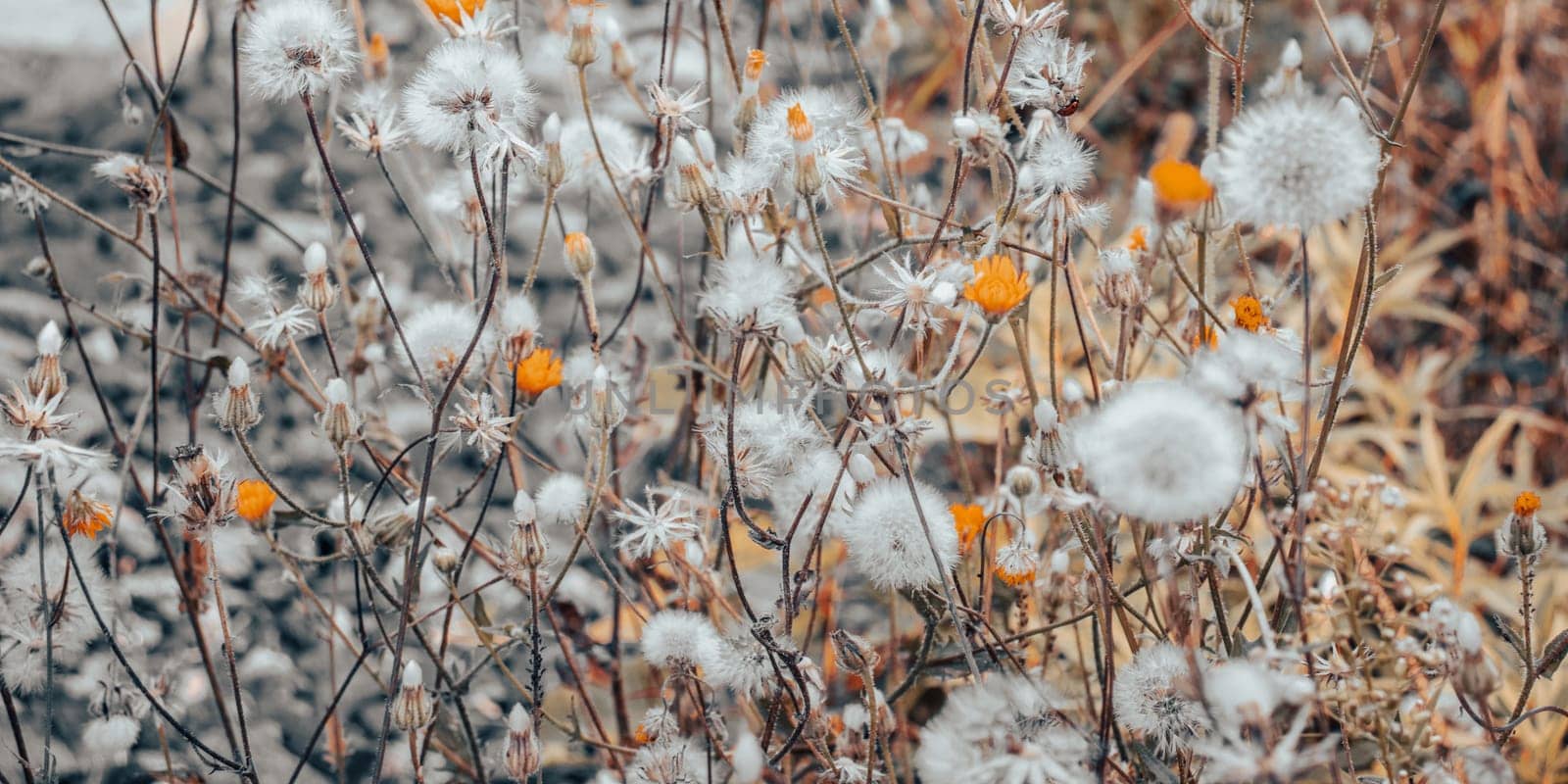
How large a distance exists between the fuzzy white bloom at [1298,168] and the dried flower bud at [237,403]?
0.58 meters

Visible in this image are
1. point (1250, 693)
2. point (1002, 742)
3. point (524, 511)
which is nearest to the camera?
point (1250, 693)

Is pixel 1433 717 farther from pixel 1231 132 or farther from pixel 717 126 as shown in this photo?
pixel 717 126

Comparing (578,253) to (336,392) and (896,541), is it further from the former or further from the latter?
(896,541)

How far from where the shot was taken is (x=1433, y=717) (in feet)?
2.01

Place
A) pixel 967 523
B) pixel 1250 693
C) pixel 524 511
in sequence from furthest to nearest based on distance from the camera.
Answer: pixel 967 523
pixel 524 511
pixel 1250 693

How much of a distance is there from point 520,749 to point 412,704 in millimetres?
75

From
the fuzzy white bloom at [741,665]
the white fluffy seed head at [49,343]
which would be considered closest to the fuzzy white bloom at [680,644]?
the fuzzy white bloom at [741,665]

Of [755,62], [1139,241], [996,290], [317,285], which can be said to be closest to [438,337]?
[317,285]

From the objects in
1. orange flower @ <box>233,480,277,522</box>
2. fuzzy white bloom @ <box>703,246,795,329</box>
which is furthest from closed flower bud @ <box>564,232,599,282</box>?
orange flower @ <box>233,480,277,522</box>

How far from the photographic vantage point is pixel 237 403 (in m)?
0.68

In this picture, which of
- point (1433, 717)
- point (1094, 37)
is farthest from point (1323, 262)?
point (1433, 717)

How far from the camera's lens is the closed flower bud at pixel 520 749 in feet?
2.18

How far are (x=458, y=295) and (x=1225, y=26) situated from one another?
2.05ft

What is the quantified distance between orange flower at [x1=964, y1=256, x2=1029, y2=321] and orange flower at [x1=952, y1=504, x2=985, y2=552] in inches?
7.9
